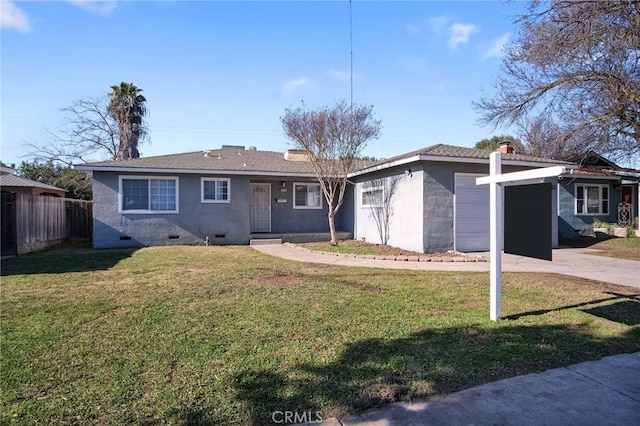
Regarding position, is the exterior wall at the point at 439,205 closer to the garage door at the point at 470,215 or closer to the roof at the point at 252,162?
the garage door at the point at 470,215

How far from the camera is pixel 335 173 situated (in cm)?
1374

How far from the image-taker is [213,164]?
15227 millimetres

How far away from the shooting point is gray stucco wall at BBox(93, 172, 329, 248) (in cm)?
1375

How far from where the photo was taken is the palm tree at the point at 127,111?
2789 cm

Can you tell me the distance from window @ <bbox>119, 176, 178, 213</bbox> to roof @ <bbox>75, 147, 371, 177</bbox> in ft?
1.68

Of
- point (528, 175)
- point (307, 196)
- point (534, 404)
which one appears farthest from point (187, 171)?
point (534, 404)

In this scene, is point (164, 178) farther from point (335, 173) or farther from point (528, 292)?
point (528, 292)

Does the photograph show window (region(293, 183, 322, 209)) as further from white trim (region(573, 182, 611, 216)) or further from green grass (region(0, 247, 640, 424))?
white trim (region(573, 182, 611, 216))

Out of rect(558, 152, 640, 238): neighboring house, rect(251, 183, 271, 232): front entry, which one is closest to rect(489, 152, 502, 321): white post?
rect(251, 183, 271, 232): front entry

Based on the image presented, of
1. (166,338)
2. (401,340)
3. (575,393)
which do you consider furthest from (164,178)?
(575,393)

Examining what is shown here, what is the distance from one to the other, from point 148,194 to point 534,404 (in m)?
14.3

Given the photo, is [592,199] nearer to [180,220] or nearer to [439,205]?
[439,205]

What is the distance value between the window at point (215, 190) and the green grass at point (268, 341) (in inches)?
302

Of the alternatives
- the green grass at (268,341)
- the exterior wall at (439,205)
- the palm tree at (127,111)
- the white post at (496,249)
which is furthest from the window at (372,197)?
the palm tree at (127,111)
